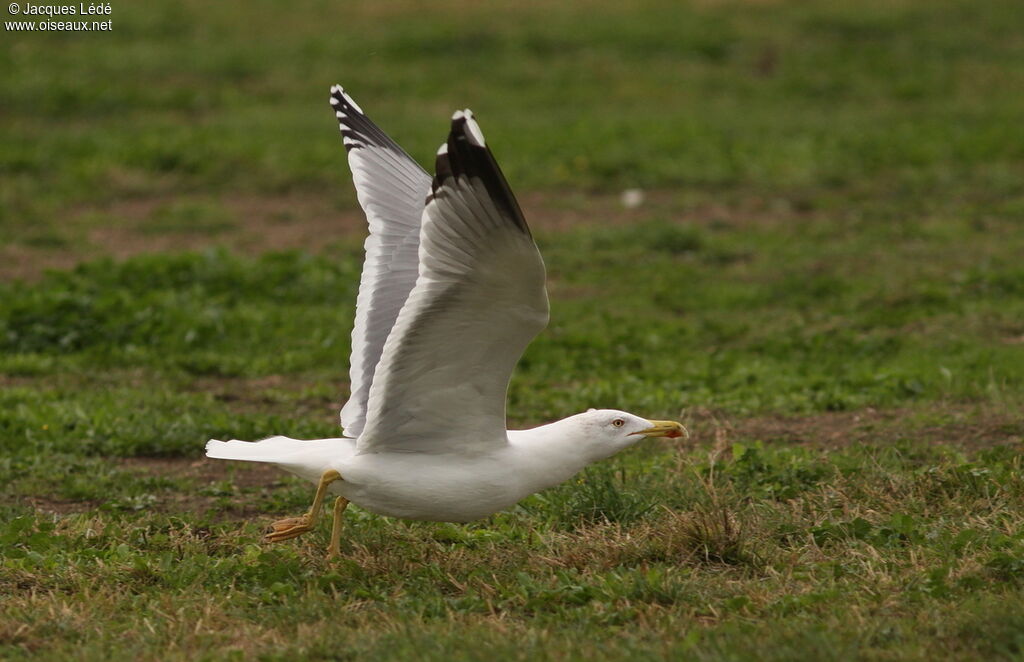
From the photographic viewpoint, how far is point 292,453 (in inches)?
221

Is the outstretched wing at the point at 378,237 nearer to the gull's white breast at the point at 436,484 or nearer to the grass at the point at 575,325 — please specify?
the gull's white breast at the point at 436,484

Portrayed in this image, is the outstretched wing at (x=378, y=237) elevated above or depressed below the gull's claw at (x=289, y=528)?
above

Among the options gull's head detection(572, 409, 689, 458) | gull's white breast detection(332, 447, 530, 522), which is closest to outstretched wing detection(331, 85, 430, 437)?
gull's white breast detection(332, 447, 530, 522)

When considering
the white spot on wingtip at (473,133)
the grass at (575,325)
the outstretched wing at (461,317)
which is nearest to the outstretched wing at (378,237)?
the outstretched wing at (461,317)

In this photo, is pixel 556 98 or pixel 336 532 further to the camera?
pixel 556 98

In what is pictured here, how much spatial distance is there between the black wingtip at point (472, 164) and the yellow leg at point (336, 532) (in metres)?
1.56

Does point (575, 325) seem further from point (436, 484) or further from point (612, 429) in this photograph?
point (436, 484)

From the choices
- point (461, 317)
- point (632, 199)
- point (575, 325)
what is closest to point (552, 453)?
point (461, 317)

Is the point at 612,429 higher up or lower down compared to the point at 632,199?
lower down

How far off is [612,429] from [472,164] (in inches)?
58.9

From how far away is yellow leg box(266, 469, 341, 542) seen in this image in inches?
217

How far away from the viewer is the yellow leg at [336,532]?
5.56m

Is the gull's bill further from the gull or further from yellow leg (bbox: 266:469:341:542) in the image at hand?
yellow leg (bbox: 266:469:341:542)

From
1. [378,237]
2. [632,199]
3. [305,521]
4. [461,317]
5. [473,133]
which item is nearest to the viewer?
[473,133]
